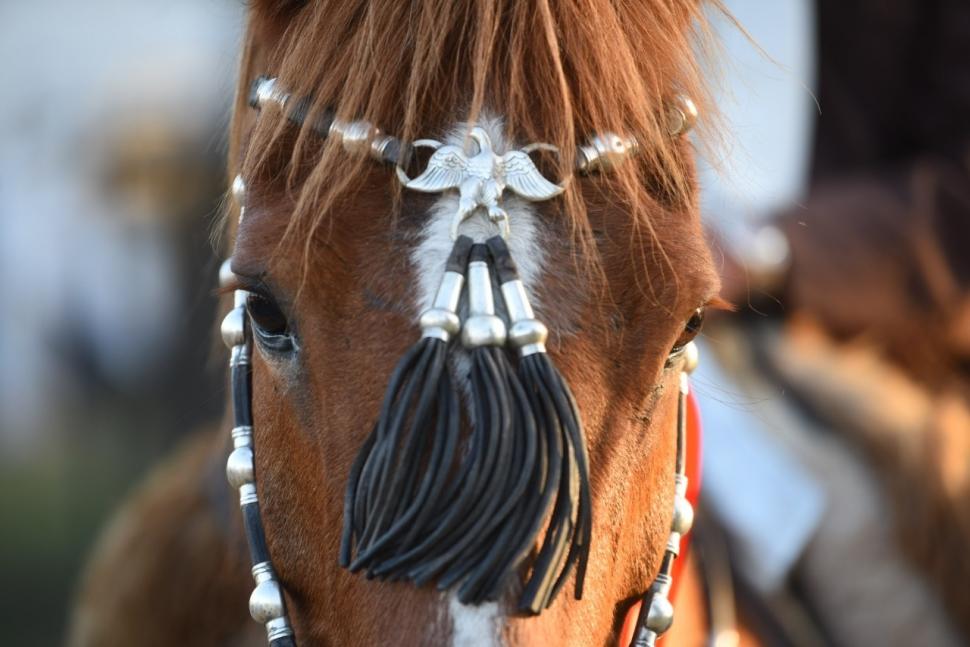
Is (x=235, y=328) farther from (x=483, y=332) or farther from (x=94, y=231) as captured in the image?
(x=94, y=231)

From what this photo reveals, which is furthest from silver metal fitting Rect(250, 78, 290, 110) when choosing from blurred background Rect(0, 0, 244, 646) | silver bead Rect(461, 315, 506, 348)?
blurred background Rect(0, 0, 244, 646)

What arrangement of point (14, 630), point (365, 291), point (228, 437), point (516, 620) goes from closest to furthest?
point (516, 620)
point (365, 291)
point (228, 437)
point (14, 630)

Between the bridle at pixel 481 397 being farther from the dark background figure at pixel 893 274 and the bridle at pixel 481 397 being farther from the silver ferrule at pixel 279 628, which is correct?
the dark background figure at pixel 893 274

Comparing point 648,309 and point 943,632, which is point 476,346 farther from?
point 943,632

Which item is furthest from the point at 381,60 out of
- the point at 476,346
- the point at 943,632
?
the point at 943,632

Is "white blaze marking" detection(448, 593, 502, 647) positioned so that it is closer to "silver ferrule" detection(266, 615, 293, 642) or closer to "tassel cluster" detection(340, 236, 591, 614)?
"tassel cluster" detection(340, 236, 591, 614)

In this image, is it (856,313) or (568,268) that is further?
(856,313)

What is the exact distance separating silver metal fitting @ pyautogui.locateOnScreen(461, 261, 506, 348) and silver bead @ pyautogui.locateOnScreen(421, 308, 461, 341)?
12 millimetres

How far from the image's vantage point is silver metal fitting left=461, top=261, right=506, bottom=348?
117cm

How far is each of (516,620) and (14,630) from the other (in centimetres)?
562

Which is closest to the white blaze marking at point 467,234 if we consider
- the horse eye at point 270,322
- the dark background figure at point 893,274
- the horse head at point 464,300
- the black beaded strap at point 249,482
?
the horse head at point 464,300

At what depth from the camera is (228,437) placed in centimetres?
197

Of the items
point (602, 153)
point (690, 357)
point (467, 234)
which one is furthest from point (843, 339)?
point (467, 234)

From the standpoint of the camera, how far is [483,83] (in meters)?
1.31
